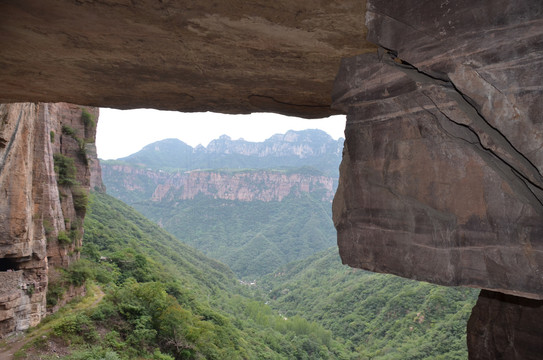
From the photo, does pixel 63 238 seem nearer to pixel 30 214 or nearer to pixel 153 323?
pixel 30 214

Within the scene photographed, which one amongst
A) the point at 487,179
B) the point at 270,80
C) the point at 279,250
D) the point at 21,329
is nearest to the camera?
the point at 487,179

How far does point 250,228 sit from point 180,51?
14514cm

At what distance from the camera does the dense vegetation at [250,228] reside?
381ft

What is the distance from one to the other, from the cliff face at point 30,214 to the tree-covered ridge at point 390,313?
81.4ft

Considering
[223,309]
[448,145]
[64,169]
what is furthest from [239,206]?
[448,145]

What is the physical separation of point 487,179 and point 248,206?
159m

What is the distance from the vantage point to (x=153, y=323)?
63.9 ft

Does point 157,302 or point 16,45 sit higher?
point 16,45

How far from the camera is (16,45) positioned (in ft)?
13.4

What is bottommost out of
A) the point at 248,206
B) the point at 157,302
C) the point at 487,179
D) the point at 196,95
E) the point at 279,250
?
the point at 279,250

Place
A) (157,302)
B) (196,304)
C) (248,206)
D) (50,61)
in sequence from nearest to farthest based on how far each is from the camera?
(50,61), (157,302), (196,304), (248,206)

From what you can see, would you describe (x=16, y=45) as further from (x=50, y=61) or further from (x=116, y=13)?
(x=116, y=13)

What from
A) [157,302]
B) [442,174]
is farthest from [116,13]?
[157,302]

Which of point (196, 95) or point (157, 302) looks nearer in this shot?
point (196, 95)
